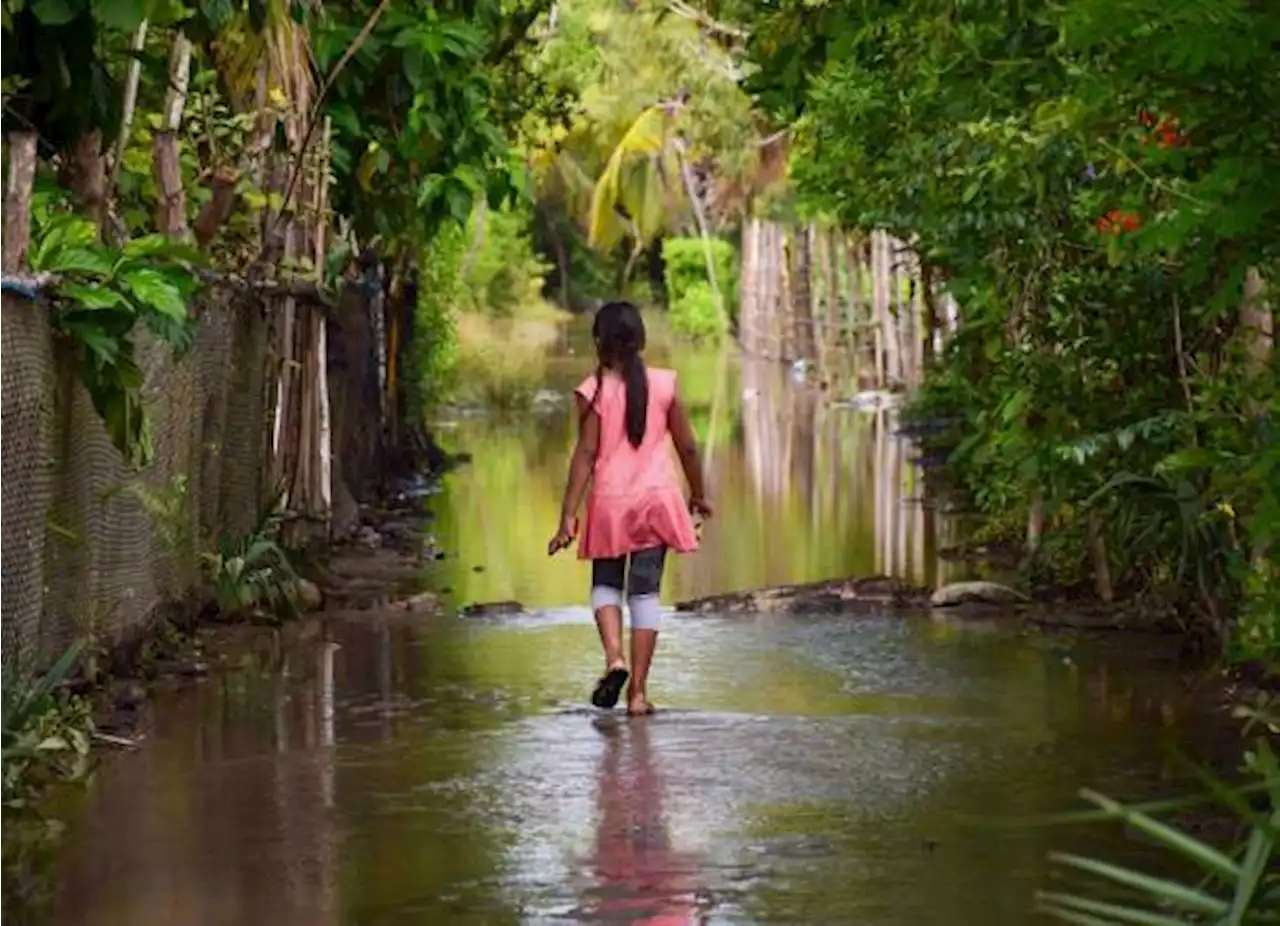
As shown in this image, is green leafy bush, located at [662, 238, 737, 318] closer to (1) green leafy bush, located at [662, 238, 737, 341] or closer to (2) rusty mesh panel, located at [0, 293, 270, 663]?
(1) green leafy bush, located at [662, 238, 737, 341]

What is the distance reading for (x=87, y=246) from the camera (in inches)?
367

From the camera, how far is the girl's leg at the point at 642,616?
1045cm

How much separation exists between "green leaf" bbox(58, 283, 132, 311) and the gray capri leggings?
97.0 inches

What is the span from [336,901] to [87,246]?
3296 millimetres

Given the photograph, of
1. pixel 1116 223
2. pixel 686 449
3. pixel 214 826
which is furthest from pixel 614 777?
pixel 1116 223

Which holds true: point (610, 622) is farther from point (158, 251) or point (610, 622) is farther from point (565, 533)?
point (158, 251)

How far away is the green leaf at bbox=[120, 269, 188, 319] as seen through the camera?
900 cm

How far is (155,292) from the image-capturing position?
29.6ft

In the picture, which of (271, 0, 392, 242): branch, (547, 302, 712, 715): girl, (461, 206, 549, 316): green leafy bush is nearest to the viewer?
(547, 302, 712, 715): girl

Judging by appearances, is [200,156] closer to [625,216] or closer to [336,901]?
[336,901]

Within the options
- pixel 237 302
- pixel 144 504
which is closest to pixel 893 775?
pixel 144 504

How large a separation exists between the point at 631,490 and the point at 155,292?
248cm

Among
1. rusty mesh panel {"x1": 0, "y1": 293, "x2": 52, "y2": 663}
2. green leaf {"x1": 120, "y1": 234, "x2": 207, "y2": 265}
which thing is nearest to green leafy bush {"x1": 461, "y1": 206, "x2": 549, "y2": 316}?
green leaf {"x1": 120, "y1": 234, "x2": 207, "y2": 265}

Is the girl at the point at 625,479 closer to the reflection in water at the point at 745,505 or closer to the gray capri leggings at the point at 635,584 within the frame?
the gray capri leggings at the point at 635,584
